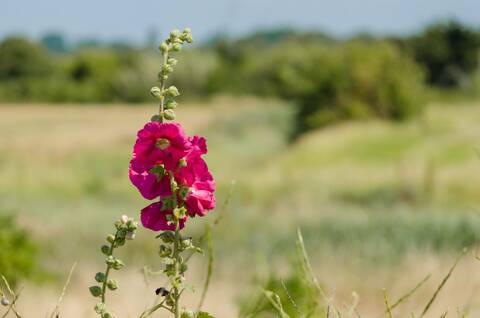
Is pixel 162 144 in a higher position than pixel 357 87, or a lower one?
higher

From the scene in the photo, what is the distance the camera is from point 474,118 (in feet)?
96.2

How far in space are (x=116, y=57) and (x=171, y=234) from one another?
211ft

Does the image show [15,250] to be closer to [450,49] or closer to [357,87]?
[357,87]

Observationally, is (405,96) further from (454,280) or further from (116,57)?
(116,57)

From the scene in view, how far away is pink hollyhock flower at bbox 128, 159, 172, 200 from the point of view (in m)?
0.93

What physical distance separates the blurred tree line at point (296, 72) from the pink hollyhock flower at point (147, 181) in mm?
25790

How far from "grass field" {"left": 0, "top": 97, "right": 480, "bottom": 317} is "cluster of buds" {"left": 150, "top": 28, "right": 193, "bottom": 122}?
0.19 m

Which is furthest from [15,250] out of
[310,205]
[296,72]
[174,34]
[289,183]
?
[296,72]

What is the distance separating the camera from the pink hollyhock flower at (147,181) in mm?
930

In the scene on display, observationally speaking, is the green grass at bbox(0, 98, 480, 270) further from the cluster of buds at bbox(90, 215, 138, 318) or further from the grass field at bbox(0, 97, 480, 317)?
the cluster of buds at bbox(90, 215, 138, 318)

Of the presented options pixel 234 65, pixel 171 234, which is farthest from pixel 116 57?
pixel 171 234

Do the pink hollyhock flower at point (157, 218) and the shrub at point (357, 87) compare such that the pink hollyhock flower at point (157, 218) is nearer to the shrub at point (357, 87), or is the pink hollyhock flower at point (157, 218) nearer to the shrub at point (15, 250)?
the shrub at point (15, 250)

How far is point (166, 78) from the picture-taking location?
0.94 m

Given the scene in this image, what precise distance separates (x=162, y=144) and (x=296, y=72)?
4623cm
